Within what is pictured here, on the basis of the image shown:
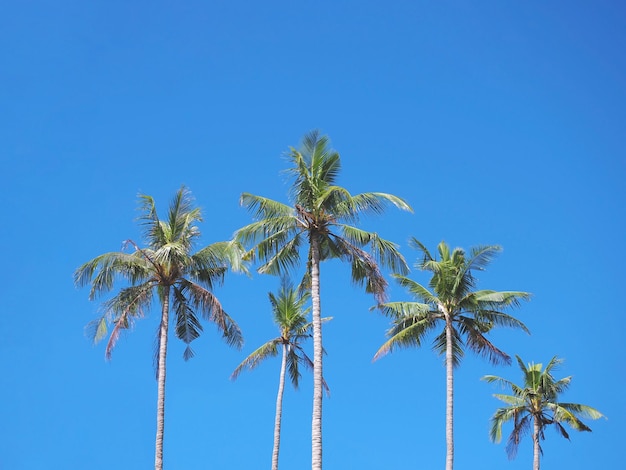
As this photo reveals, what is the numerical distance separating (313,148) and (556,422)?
23.2 metres

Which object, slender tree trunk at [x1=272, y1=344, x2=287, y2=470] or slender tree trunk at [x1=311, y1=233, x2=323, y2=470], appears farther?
slender tree trunk at [x1=272, y1=344, x2=287, y2=470]

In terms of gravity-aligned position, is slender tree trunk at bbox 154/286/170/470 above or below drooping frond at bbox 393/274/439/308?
below

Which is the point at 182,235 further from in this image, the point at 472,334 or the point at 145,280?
the point at 472,334

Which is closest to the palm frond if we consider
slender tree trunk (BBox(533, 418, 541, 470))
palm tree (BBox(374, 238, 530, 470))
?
palm tree (BBox(374, 238, 530, 470))

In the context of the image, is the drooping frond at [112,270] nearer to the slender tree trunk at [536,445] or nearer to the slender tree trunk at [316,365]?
the slender tree trunk at [316,365]

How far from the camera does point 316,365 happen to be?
26828 millimetres

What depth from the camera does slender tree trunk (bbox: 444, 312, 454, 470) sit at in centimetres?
3412

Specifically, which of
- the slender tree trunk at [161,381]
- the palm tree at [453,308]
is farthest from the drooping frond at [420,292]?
the slender tree trunk at [161,381]

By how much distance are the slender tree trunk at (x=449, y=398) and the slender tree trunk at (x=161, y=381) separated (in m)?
11.7

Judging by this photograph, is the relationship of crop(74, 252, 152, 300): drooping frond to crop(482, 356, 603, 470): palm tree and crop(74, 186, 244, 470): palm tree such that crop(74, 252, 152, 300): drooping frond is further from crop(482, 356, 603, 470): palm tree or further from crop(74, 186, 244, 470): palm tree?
crop(482, 356, 603, 470): palm tree

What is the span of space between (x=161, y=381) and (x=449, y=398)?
12379mm

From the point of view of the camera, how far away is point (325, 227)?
2853 cm

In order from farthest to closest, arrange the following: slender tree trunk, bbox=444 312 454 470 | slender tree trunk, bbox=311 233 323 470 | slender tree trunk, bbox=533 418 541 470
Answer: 1. slender tree trunk, bbox=533 418 541 470
2. slender tree trunk, bbox=444 312 454 470
3. slender tree trunk, bbox=311 233 323 470

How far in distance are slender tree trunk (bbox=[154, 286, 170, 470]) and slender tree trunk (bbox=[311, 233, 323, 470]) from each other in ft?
18.6
